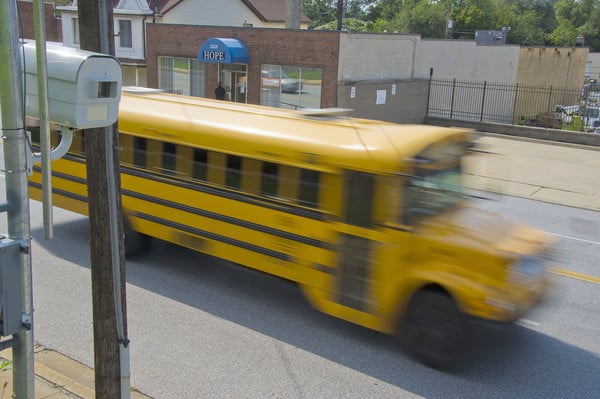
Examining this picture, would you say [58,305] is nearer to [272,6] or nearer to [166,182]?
[166,182]

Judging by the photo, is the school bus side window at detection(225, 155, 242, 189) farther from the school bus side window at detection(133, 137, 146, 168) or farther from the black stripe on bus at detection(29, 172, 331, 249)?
the school bus side window at detection(133, 137, 146, 168)

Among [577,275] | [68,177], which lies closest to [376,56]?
[577,275]

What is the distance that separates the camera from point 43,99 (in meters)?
3.62

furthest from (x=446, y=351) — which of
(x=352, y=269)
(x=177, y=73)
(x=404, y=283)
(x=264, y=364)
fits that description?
(x=177, y=73)

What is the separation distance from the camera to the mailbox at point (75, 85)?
12.4 ft

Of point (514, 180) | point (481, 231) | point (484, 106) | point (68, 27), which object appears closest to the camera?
point (481, 231)

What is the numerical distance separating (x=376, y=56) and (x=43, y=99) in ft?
75.1

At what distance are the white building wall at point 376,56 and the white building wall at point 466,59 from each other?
7.08m

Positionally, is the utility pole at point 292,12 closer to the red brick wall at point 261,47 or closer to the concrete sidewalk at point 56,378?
the red brick wall at point 261,47

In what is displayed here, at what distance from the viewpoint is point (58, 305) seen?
809 cm

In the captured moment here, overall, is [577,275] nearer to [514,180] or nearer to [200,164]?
[200,164]

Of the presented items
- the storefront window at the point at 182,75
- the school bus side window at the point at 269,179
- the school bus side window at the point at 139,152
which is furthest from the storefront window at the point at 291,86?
the school bus side window at the point at 269,179

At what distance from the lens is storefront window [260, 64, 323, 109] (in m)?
24.2

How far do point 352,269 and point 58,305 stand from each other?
379cm
